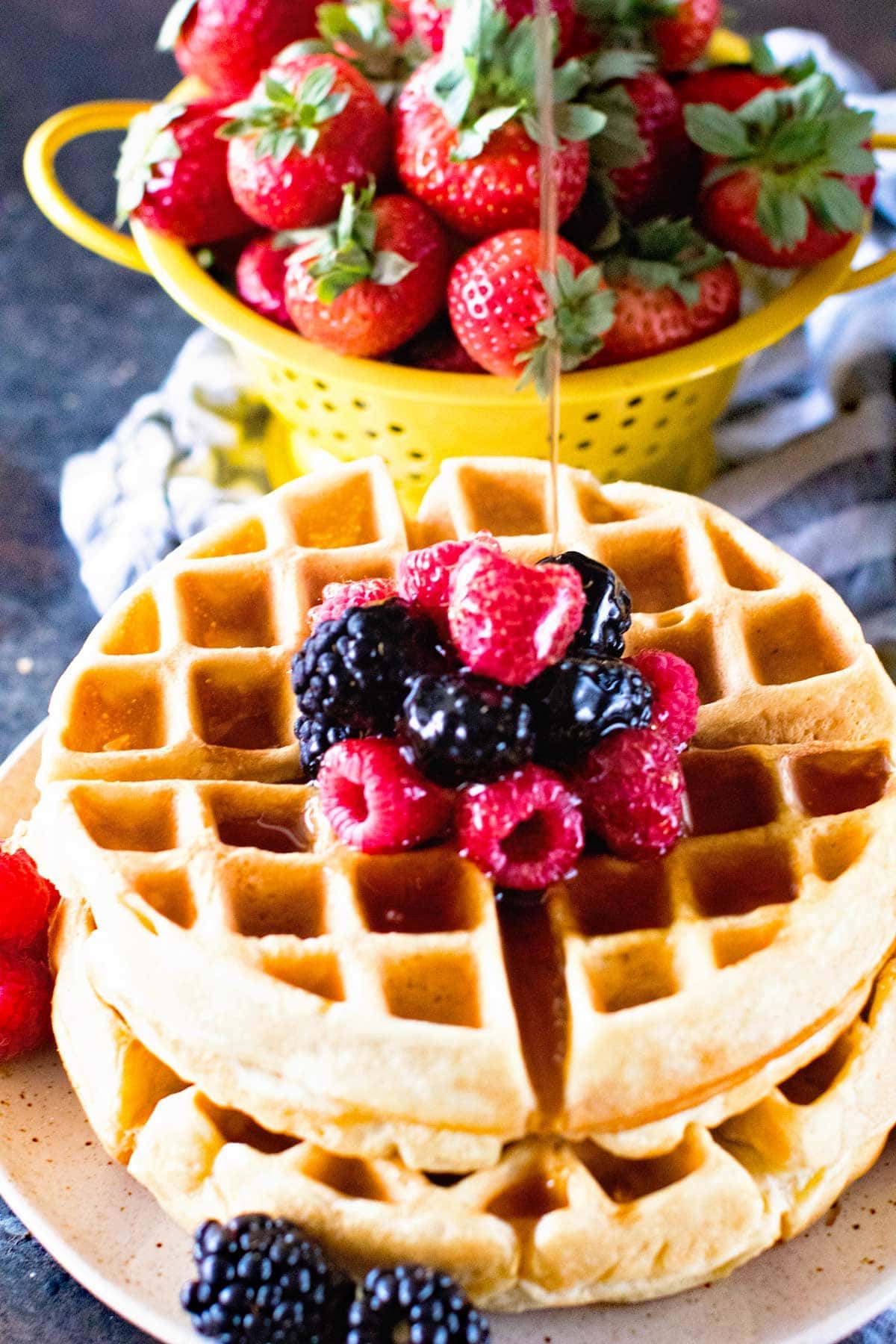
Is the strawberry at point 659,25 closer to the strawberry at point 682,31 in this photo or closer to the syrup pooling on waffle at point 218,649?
the strawberry at point 682,31

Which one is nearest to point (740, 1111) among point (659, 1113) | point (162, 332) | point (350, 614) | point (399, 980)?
point (659, 1113)

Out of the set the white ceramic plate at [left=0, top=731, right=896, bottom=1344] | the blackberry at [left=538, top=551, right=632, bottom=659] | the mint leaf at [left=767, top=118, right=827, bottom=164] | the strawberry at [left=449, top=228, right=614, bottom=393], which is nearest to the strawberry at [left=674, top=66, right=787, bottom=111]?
the mint leaf at [left=767, top=118, right=827, bottom=164]

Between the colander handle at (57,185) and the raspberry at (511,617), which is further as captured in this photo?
the colander handle at (57,185)

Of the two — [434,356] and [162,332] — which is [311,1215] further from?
[162,332]

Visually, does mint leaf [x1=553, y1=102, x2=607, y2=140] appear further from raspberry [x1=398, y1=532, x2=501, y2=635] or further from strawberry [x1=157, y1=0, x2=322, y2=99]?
raspberry [x1=398, y1=532, x2=501, y2=635]

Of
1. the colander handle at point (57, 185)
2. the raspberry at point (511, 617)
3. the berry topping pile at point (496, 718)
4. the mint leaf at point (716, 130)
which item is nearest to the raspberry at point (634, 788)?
the berry topping pile at point (496, 718)

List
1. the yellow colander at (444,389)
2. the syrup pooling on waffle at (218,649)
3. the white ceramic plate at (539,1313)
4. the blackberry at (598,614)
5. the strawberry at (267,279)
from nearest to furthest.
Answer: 1. the white ceramic plate at (539,1313)
2. the blackberry at (598,614)
3. the syrup pooling on waffle at (218,649)
4. the yellow colander at (444,389)
5. the strawberry at (267,279)
